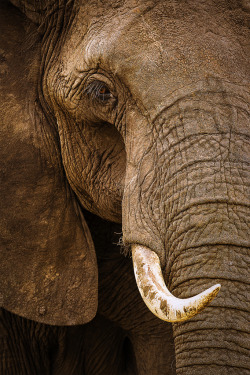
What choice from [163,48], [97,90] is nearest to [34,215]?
[97,90]

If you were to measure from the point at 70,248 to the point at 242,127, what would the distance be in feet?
3.69

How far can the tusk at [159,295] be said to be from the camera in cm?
212

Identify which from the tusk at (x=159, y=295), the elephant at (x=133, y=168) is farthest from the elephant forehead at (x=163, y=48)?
the tusk at (x=159, y=295)

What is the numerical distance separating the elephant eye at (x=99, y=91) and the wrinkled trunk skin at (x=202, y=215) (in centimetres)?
30

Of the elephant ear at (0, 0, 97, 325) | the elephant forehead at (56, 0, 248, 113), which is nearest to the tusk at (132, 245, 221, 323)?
the elephant forehead at (56, 0, 248, 113)

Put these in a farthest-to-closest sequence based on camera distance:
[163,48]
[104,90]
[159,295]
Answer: [104,90] < [163,48] < [159,295]

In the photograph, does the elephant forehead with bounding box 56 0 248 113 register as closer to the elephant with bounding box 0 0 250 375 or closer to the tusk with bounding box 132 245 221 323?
the elephant with bounding box 0 0 250 375

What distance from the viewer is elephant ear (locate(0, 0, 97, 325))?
3.13 meters

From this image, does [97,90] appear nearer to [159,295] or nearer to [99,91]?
[99,91]

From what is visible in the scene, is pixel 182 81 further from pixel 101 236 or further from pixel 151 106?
pixel 101 236

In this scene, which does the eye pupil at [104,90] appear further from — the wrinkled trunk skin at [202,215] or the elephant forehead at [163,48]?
the wrinkled trunk skin at [202,215]

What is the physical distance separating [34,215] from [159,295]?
1.08 m

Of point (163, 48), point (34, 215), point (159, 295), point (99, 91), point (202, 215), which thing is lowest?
point (34, 215)

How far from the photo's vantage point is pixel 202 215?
7.73 feet
